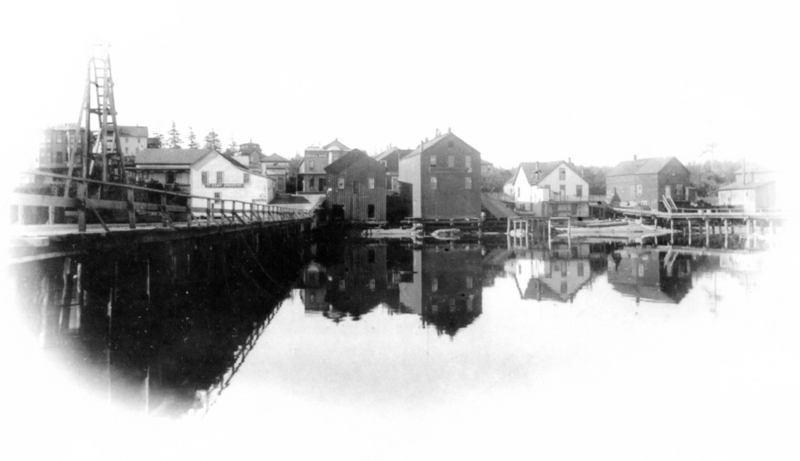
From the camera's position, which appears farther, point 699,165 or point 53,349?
point 699,165

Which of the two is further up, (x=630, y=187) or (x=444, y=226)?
(x=630, y=187)

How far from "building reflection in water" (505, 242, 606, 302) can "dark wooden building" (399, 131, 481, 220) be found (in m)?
14.1

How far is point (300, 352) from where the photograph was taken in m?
12.6

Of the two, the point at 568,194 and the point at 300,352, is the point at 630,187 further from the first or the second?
the point at 300,352

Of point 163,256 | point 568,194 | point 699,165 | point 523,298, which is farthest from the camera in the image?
point 699,165

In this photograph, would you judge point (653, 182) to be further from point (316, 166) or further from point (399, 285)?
point (399, 285)

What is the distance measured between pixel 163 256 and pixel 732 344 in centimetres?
1347

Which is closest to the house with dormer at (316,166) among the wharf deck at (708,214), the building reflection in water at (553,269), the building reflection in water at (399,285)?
the building reflection in water at (553,269)

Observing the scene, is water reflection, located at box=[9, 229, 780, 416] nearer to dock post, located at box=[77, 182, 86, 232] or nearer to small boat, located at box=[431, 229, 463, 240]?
dock post, located at box=[77, 182, 86, 232]

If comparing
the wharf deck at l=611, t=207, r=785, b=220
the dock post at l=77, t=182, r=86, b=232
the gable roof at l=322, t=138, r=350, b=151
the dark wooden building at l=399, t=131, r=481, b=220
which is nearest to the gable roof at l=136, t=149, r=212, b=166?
the gable roof at l=322, t=138, r=350, b=151

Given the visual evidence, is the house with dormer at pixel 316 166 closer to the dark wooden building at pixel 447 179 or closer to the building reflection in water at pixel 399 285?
the dark wooden building at pixel 447 179

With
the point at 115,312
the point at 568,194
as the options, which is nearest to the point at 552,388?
the point at 115,312

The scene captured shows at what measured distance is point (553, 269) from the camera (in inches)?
1233

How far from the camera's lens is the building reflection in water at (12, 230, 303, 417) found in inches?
352
